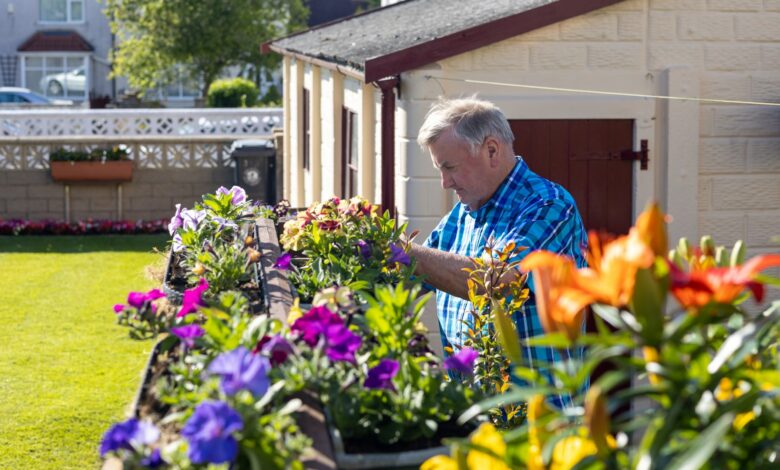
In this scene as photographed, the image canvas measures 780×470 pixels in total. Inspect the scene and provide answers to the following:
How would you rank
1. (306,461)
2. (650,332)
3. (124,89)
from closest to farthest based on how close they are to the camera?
(650,332)
(306,461)
(124,89)

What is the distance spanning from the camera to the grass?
823 centimetres

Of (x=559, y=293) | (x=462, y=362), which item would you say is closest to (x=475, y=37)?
(x=462, y=362)

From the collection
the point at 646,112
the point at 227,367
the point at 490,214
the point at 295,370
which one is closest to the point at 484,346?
the point at 490,214

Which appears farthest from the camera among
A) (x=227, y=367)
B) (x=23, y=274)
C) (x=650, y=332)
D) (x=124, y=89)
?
(x=124, y=89)

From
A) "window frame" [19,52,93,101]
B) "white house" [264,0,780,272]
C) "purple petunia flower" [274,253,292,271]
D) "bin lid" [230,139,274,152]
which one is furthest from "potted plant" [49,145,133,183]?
"window frame" [19,52,93,101]

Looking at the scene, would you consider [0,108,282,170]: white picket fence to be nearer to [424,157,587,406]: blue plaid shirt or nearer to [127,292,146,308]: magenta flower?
[424,157,587,406]: blue plaid shirt

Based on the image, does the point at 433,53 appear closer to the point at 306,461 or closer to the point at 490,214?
the point at 490,214

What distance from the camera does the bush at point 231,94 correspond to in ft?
102

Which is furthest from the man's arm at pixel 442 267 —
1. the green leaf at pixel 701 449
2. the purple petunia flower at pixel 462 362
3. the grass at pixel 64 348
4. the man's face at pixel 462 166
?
the green leaf at pixel 701 449

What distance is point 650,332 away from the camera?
1.66 meters

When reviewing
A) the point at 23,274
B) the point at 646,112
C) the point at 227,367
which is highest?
the point at 646,112

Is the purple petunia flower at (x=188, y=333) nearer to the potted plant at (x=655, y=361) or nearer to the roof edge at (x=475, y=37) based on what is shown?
the potted plant at (x=655, y=361)

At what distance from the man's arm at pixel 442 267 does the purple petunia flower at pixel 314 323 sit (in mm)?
1578

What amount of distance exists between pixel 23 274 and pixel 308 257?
12281mm
